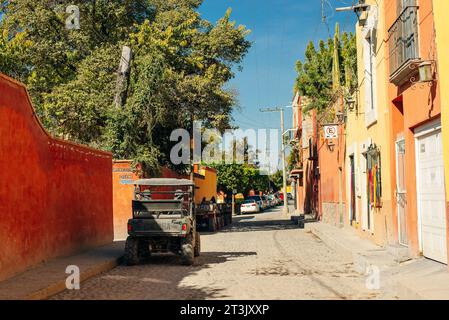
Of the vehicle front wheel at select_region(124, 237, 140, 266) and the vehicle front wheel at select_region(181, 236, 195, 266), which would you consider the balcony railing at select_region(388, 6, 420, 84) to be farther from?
the vehicle front wheel at select_region(124, 237, 140, 266)

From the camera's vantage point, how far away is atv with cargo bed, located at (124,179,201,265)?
14.4 metres

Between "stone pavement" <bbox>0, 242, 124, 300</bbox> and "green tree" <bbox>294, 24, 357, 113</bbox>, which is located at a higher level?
"green tree" <bbox>294, 24, 357, 113</bbox>

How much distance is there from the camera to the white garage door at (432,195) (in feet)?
36.8

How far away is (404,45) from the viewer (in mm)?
12695

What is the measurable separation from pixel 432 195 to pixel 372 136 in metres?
5.96

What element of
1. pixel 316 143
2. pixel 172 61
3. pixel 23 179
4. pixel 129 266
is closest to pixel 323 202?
pixel 316 143

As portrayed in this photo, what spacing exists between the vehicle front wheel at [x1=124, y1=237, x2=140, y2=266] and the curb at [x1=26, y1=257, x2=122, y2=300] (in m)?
0.39

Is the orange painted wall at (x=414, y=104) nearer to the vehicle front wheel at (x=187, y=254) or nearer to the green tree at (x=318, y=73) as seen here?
the vehicle front wheel at (x=187, y=254)

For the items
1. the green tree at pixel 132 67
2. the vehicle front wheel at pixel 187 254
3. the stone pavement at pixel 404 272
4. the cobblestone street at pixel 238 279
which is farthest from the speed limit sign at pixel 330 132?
the vehicle front wheel at pixel 187 254

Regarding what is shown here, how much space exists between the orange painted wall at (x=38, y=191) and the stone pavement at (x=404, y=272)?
6.95 meters

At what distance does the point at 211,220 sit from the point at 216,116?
5.23 metres

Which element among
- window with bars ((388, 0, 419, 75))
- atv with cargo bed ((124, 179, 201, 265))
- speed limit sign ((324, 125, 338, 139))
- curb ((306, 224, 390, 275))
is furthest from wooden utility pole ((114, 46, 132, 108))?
window with bars ((388, 0, 419, 75))

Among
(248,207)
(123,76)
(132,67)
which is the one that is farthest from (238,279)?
(248,207)

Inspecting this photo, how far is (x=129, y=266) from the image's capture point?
47.8ft
